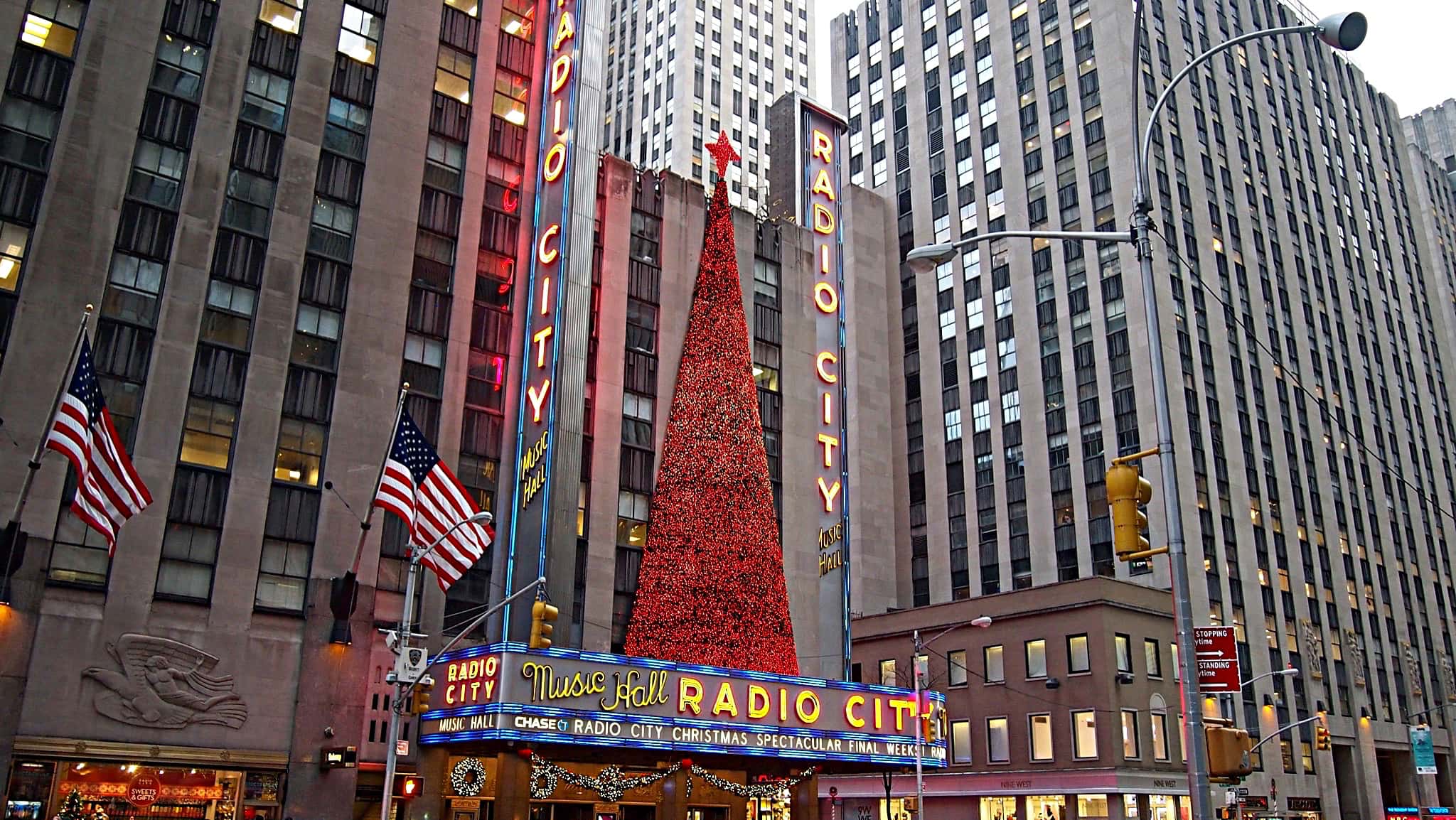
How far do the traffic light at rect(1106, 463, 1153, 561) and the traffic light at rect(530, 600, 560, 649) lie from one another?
15.8m

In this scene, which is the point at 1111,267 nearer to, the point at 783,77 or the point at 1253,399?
the point at 1253,399

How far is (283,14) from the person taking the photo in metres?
44.5

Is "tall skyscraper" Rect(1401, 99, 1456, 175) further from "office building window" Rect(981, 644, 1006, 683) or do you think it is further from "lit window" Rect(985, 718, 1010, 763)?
"lit window" Rect(985, 718, 1010, 763)

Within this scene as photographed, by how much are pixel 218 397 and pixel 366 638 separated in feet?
32.6

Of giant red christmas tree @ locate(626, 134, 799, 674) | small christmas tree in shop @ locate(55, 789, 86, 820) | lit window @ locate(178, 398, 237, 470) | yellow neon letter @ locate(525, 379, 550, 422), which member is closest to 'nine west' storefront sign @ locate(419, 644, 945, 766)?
giant red christmas tree @ locate(626, 134, 799, 674)

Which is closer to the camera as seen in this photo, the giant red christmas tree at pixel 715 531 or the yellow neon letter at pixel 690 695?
the yellow neon letter at pixel 690 695

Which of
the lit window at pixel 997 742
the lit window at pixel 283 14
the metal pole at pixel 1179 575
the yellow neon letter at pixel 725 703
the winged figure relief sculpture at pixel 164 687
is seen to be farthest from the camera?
the lit window at pixel 997 742

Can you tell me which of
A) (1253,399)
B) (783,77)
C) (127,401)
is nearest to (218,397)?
(127,401)

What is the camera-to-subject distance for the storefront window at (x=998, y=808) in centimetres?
6094

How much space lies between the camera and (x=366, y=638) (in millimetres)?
39469

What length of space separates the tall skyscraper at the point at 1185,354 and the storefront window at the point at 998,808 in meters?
14.4

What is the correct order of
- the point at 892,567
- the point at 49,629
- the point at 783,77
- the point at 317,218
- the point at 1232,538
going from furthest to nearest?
the point at 783,77 → the point at 892,567 → the point at 1232,538 → the point at 317,218 → the point at 49,629

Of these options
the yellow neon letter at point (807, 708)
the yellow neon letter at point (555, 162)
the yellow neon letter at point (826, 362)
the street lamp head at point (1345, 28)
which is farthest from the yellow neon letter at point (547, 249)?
the street lamp head at point (1345, 28)

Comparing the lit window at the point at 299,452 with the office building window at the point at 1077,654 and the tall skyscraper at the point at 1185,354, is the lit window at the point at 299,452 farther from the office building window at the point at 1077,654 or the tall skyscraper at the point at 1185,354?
the tall skyscraper at the point at 1185,354
